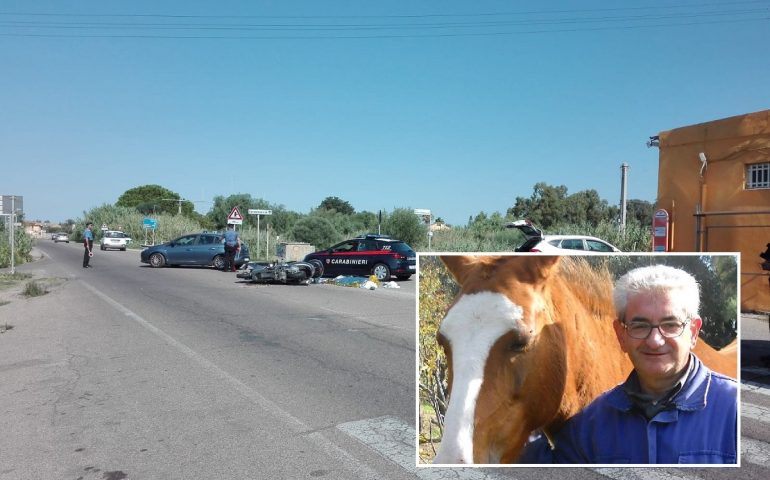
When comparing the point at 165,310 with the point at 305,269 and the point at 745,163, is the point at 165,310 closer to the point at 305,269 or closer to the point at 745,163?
the point at 305,269

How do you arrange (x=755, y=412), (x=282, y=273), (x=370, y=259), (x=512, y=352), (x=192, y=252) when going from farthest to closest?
(x=192, y=252) → (x=370, y=259) → (x=282, y=273) → (x=755, y=412) → (x=512, y=352)

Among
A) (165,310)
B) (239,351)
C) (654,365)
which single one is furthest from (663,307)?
(165,310)

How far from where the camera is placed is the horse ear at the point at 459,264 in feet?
8.45

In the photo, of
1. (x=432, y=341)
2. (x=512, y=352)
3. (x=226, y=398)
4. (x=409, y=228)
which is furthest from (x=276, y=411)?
(x=409, y=228)

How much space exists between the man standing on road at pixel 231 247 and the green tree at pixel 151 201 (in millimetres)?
93914

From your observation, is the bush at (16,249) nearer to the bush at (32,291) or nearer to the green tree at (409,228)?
the bush at (32,291)

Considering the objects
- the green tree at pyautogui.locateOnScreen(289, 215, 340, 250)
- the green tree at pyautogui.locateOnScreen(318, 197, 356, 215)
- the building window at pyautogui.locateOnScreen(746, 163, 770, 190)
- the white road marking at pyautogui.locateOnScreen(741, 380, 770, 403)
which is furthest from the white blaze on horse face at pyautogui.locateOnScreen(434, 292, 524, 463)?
the green tree at pyautogui.locateOnScreen(318, 197, 356, 215)

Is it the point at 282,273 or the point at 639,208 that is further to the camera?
the point at 639,208

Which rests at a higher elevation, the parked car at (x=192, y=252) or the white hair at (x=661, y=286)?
the white hair at (x=661, y=286)

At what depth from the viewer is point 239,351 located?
8.47 m

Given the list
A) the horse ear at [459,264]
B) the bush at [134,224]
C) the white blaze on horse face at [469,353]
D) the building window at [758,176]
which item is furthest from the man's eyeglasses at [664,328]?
the bush at [134,224]

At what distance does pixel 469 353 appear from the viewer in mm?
2441

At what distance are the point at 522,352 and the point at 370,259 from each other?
17941 millimetres

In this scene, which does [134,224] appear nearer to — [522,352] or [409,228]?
[409,228]
